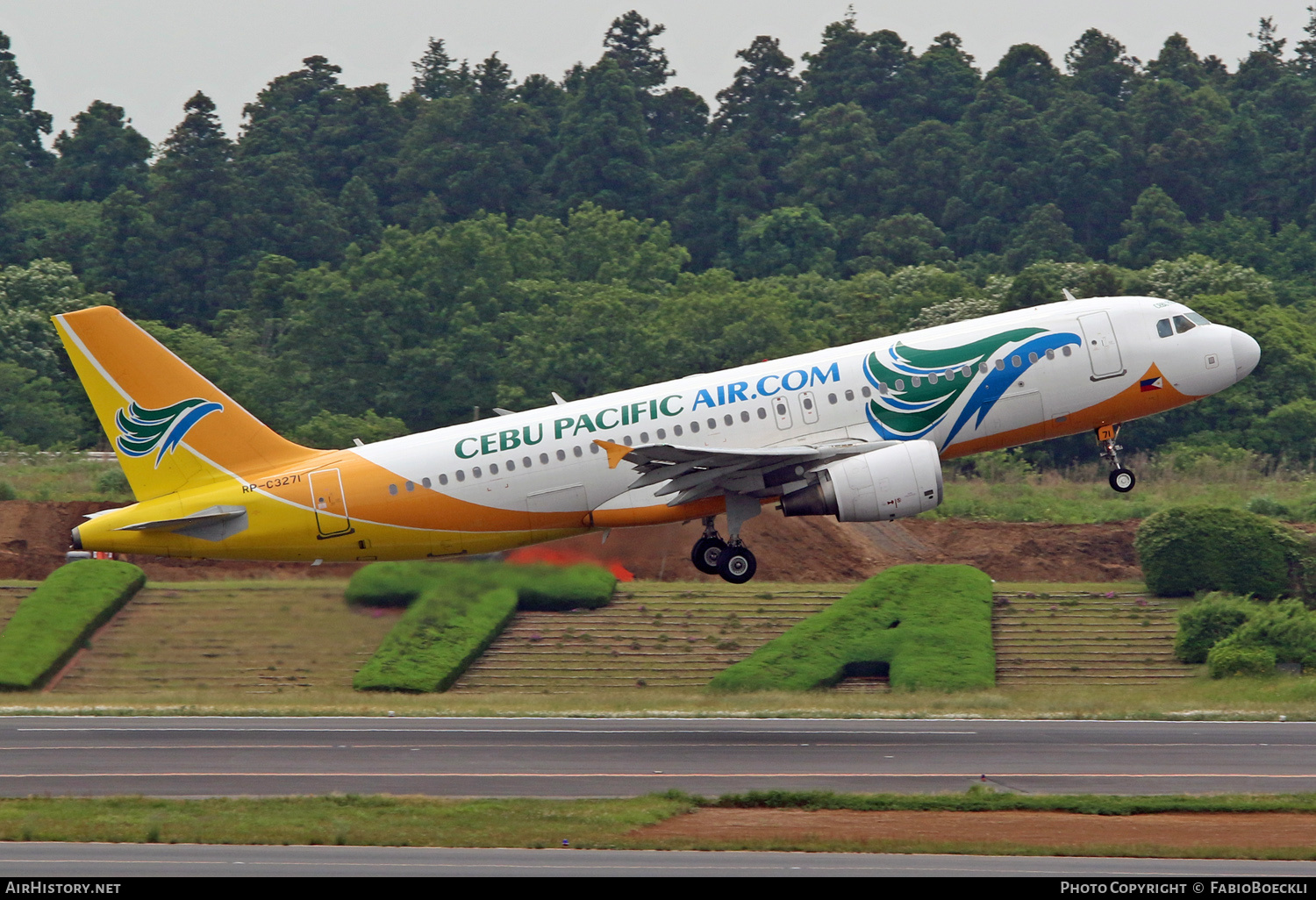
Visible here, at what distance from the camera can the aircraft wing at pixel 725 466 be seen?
37656 millimetres

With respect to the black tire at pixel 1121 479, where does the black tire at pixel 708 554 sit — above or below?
below

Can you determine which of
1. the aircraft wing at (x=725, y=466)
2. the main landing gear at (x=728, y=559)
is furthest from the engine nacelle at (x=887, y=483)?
the main landing gear at (x=728, y=559)

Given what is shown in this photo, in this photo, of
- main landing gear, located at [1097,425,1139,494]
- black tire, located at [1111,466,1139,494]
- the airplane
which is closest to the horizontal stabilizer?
the airplane

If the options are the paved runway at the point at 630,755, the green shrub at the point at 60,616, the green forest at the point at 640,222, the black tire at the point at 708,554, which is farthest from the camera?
the green forest at the point at 640,222

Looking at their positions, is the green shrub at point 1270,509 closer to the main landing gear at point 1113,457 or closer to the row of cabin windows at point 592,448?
the main landing gear at point 1113,457

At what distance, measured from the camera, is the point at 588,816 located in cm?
3234

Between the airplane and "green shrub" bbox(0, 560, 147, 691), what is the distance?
41.1 feet

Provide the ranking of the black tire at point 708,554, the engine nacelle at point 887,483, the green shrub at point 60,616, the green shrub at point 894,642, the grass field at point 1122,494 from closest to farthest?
the engine nacelle at point 887,483 < the black tire at point 708,554 < the green shrub at point 894,642 < the green shrub at point 60,616 < the grass field at point 1122,494

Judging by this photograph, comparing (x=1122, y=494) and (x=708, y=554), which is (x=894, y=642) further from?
(x=1122, y=494)

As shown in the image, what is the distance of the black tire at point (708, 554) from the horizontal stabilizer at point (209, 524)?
10.9m

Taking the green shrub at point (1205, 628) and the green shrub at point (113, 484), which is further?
the green shrub at point (113, 484)

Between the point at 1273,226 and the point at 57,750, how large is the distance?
100 meters

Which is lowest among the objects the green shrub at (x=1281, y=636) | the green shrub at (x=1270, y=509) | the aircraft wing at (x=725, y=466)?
the green shrub at (x=1281, y=636)

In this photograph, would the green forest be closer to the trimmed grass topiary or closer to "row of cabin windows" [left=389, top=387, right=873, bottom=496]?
the trimmed grass topiary
